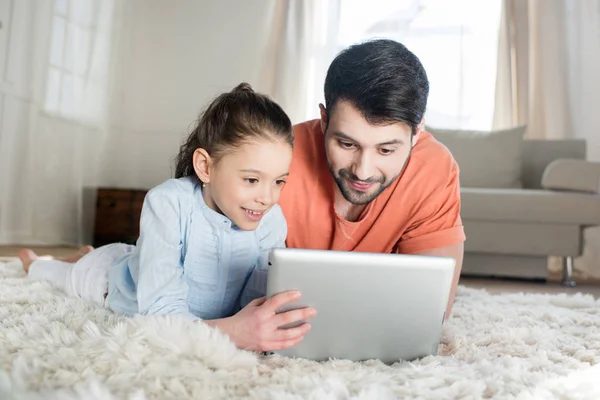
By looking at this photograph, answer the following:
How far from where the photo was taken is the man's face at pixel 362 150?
4.45 ft

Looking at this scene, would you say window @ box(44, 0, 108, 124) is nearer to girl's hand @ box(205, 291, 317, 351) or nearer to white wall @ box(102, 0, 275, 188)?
white wall @ box(102, 0, 275, 188)

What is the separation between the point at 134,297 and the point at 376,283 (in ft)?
2.08

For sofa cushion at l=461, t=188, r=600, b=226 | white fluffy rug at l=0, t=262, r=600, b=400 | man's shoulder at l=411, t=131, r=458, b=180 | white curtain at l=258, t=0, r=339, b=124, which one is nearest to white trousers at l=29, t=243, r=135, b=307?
white fluffy rug at l=0, t=262, r=600, b=400

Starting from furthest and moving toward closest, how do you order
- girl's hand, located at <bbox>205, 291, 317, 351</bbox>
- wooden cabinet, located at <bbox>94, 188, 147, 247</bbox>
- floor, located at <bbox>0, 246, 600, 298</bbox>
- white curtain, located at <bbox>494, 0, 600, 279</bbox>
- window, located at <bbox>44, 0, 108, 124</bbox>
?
white curtain, located at <bbox>494, 0, 600, 279</bbox>
wooden cabinet, located at <bbox>94, 188, 147, 247</bbox>
window, located at <bbox>44, 0, 108, 124</bbox>
floor, located at <bbox>0, 246, 600, 298</bbox>
girl's hand, located at <bbox>205, 291, 317, 351</bbox>

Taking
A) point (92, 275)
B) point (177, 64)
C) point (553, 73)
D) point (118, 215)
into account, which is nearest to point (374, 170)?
point (92, 275)

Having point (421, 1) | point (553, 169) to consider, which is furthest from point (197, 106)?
A: point (553, 169)

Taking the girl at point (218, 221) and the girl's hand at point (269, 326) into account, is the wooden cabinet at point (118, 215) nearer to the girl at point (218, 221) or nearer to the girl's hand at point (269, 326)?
the girl at point (218, 221)

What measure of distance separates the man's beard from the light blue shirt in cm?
16

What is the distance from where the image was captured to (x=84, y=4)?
12.3 feet

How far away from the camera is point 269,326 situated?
3.47 ft

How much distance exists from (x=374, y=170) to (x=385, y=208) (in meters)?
0.21

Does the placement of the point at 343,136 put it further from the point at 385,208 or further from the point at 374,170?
the point at 385,208

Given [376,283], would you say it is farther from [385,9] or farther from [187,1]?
[187,1]

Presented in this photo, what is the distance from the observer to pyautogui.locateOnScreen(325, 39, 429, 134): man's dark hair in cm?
135
